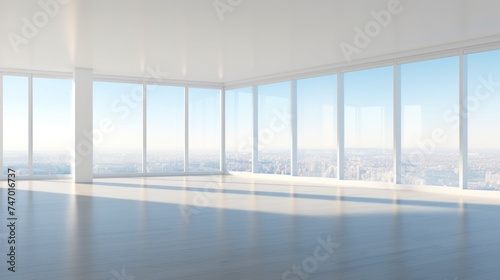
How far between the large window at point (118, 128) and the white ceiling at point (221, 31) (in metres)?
1.83

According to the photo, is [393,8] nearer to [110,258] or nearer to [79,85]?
[110,258]

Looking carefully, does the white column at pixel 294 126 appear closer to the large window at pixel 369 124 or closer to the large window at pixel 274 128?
the large window at pixel 274 128

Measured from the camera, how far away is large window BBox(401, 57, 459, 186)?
1041 cm

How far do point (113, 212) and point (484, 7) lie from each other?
243 inches

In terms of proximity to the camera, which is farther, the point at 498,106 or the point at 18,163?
the point at 18,163

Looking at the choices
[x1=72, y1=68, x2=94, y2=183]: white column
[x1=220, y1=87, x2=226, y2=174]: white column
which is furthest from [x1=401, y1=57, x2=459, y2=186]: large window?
[x1=72, y1=68, x2=94, y2=183]: white column

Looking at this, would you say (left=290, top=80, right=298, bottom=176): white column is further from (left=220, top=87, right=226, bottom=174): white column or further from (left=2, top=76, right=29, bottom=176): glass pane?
(left=2, top=76, right=29, bottom=176): glass pane

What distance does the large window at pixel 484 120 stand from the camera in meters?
9.64

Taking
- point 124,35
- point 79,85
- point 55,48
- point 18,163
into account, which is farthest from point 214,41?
point 18,163

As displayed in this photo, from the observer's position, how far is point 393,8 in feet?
24.7

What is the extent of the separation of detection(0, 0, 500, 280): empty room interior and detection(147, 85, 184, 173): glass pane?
0.06 m

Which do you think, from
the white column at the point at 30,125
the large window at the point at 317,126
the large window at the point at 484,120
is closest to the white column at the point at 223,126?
the large window at the point at 317,126

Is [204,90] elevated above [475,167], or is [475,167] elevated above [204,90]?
[204,90]

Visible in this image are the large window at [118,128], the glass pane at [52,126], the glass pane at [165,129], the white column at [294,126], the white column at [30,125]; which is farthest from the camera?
the glass pane at [165,129]
